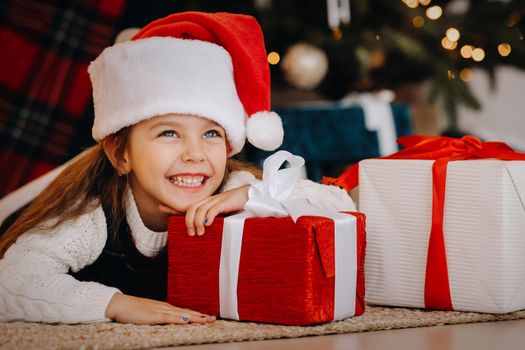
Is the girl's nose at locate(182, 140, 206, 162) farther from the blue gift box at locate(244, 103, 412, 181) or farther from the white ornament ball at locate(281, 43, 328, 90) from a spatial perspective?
the white ornament ball at locate(281, 43, 328, 90)

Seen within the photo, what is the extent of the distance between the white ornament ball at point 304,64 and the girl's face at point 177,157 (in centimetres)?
114

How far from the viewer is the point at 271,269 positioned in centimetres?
112

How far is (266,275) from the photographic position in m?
1.13

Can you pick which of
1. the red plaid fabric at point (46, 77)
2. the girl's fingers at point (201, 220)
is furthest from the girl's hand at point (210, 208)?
the red plaid fabric at point (46, 77)

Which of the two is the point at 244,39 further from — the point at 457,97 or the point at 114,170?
the point at 457,97

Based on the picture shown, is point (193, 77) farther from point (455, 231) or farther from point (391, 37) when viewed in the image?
point (391, 37)

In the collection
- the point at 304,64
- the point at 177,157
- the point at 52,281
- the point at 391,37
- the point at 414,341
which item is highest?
the point at 391,37

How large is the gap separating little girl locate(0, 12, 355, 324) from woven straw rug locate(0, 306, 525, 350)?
0.14ft

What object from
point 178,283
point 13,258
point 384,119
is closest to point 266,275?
point 178,283

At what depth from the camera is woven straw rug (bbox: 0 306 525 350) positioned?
104 cm

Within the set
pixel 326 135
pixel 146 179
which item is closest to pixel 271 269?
pixel 146 179

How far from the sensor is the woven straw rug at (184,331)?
3.40 ft

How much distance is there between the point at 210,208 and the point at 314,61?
132 cm

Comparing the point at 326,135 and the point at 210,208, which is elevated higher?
the point at 326,135
